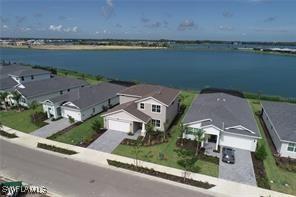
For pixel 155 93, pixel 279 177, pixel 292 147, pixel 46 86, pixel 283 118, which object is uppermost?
pixel 155 93

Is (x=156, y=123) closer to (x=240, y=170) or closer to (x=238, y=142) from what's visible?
(x=238, y=142)

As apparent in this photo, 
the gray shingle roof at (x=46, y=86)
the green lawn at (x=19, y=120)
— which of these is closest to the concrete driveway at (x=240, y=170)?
the green lawn at (x=19, y=120)

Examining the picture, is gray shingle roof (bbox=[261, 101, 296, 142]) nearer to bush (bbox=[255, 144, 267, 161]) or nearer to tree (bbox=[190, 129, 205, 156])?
bush (bbox=[255, 144, 267, 161])

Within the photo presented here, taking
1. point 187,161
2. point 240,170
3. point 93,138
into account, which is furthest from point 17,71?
point 240,170

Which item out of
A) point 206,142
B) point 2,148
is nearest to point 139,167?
point 206,142

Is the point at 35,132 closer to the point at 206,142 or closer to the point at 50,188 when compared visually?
the point at 50,188

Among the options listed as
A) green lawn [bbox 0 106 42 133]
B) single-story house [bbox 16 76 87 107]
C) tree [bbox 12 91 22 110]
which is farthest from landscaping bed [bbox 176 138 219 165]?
tree [bbox 12 91 22 110]
